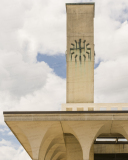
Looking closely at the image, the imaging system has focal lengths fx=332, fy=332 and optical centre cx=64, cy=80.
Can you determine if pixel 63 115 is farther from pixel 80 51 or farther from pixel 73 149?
pixel 80 51

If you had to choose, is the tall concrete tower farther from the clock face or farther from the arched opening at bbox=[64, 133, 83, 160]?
the arched opening at bbox=[64, 133, 83, 160]

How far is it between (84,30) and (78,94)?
7.26m

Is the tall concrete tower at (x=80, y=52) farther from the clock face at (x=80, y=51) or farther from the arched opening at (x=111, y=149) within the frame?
the arched opening at (x=111, y=149)

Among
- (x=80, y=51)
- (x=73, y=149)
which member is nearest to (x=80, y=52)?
(x=80, y=51)

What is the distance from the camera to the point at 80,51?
3662 centimetres

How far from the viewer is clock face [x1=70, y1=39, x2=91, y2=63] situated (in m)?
36.5

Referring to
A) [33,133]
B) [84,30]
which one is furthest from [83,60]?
[33,133]

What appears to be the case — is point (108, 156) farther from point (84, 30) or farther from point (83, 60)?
point (84, 30)

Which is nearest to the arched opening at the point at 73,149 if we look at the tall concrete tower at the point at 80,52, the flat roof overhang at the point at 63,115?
the tall concrete tower at the point at 80,52

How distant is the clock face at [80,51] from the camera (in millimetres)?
36531

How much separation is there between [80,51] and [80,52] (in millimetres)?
110

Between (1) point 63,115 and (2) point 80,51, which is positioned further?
(2) point 80,51

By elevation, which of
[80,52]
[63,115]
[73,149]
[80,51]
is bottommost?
[73,149]

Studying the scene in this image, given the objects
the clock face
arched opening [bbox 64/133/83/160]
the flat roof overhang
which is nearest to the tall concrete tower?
the clock face
